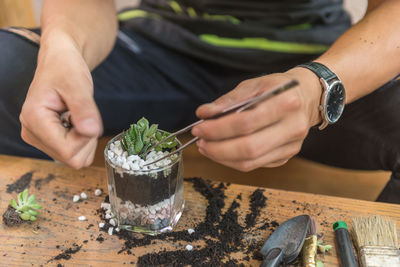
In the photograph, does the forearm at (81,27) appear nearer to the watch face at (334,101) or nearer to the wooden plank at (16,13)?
the watch face at (334,101)

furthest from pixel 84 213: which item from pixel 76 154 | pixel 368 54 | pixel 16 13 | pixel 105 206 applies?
pixel 16 13

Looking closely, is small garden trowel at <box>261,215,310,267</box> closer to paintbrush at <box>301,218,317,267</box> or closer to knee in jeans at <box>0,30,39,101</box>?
paintbrush at <box>301,218,317,267</box>

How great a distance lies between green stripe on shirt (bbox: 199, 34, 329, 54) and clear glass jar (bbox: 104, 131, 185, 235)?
56 centimetres

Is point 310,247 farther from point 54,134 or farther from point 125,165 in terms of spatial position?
point 54,134

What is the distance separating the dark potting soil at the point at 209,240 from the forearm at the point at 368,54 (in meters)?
0.35

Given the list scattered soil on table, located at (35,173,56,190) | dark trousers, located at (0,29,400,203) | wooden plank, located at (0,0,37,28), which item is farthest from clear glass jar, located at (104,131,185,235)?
wooden plank, located at (0,0,37,28)

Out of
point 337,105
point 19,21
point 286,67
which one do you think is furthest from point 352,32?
point 19,21

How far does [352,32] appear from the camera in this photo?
2.76 ft

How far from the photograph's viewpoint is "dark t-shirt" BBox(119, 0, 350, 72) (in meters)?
1.11

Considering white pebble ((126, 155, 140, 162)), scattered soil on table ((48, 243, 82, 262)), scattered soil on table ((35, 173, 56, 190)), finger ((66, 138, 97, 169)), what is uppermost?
white pebble ((126, 155, 140, 162))

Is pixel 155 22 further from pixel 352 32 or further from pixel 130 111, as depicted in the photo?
pixel 352 32

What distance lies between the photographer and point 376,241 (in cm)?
67

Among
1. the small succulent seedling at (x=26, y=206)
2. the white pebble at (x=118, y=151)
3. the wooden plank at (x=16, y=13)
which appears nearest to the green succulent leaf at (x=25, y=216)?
the small succulent seedling at (x=26, y=206)

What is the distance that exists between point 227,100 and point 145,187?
0.69ft
